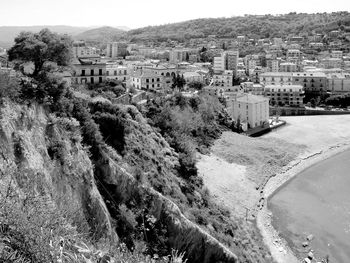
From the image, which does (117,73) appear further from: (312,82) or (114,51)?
(114,51)

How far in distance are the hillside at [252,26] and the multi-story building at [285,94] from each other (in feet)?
193

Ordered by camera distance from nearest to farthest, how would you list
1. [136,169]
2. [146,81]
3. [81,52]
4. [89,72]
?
1. [136,169]
2. [89,72]
3. [146,81]
4. [81,52]

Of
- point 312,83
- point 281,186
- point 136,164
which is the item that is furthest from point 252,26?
point 136,164

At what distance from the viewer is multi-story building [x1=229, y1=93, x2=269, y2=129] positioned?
1465 inches

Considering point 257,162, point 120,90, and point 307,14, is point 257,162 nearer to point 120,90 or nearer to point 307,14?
point 120,90

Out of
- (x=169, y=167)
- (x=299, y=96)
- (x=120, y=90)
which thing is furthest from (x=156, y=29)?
(x=169, y=167)

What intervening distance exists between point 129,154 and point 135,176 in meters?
2.22

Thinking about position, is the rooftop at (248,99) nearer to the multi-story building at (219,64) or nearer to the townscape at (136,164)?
the townscape at (136,164)

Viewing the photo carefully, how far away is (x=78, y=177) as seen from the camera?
10.9m

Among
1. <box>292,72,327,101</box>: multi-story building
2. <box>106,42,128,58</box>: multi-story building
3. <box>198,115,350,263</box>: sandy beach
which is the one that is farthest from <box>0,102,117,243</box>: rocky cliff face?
<box>106,42,128,58</box>: multi-story building

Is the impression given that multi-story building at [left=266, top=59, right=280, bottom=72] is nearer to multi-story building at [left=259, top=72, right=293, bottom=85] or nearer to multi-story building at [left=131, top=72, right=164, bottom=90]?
multi-story building at [left=259, top=72, right=293, bottom=85]

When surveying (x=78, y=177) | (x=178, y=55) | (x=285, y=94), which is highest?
(x=178, y=55)

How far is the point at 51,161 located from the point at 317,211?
47.0 ft

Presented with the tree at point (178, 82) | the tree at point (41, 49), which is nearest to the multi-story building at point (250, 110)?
the tree at point (178, 82)
